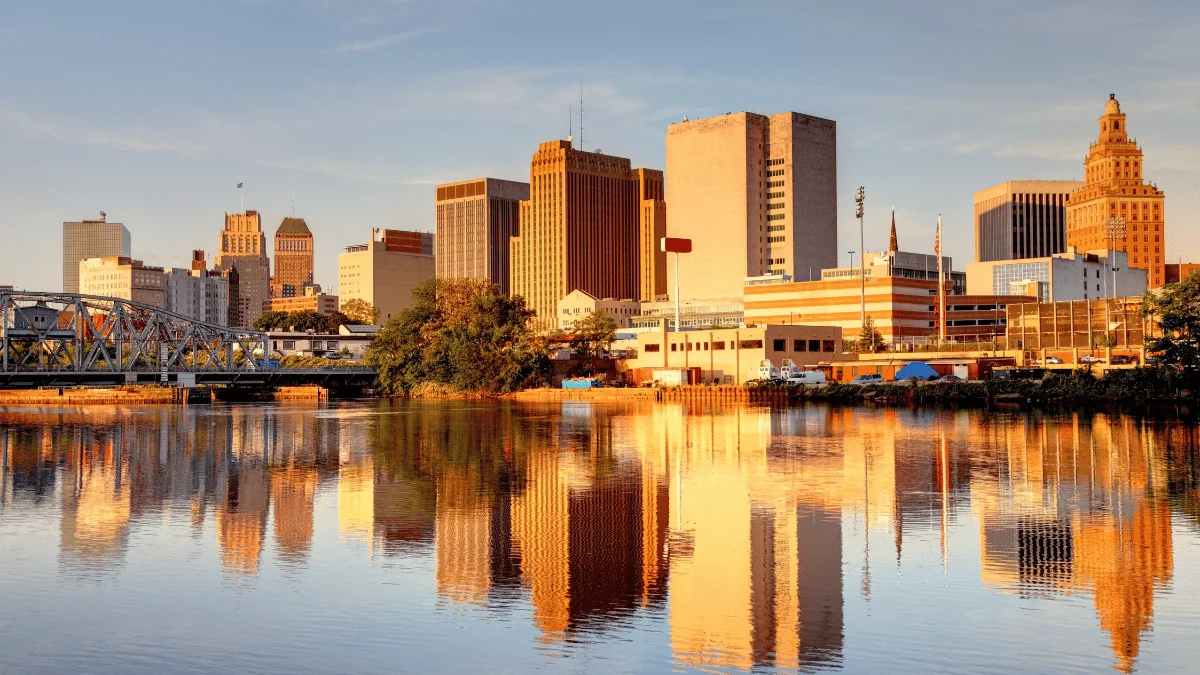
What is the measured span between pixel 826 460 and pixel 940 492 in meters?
13.2

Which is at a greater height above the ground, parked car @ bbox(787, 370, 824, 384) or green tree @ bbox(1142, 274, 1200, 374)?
green tree @ bbox(1142, 274, 1200, 374)

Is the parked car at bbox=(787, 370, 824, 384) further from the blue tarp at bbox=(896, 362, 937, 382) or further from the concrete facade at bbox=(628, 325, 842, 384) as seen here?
the concrete facade at bbox=(628, 325, 842, 384)

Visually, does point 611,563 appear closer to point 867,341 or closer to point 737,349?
point 737,349

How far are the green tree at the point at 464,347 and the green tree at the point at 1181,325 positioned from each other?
8884cm

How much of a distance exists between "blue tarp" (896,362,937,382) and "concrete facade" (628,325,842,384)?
→ 2144 cm

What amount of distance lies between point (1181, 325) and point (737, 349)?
68123 mm

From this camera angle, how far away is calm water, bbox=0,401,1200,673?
2159cm

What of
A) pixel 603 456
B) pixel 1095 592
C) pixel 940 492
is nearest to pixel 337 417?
pixel 603 456

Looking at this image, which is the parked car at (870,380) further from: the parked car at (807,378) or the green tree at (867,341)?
the green tree at (867,341)

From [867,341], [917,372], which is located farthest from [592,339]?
[917,372]

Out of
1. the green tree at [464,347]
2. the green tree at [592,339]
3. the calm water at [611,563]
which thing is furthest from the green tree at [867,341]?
the calm water at [611,563]

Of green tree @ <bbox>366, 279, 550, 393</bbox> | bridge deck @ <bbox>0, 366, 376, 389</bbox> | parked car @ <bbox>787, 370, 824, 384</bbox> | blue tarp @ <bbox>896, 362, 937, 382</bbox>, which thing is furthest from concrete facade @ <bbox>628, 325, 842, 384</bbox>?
bridge deck @ <bbox>0, 366, 376, 389</bbox>

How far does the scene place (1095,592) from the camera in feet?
83.7

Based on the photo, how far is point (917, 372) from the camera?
464ft
